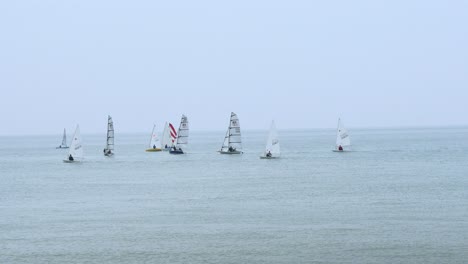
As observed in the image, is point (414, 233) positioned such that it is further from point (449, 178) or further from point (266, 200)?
point (449, 178)

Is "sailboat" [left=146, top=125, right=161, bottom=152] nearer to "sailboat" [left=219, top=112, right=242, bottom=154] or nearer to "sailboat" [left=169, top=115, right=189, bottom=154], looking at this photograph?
"sailboat" [left=169, top=115, right=189, bottom=154]

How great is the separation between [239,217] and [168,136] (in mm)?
99952

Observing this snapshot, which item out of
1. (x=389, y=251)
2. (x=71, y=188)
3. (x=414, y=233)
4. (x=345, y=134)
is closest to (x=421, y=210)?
(x=414, y=233)

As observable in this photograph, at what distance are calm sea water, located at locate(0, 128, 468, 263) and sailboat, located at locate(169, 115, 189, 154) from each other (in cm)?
3310

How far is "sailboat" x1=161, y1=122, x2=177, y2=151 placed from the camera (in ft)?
465

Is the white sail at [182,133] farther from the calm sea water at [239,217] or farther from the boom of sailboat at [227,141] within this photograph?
the calm sea water at [239,217]

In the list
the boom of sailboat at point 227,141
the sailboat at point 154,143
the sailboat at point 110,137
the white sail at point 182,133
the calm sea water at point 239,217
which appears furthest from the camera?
the sailboat at point 154,143

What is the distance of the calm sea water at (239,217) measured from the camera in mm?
38156

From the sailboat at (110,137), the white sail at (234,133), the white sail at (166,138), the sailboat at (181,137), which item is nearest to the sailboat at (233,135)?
the white sail at (234,133)

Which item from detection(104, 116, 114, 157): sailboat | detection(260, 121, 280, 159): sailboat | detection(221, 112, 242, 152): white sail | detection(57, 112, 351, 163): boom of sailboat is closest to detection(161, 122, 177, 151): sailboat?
detection(57, 112, 351, 163): boom of sailboat

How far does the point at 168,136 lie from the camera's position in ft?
490

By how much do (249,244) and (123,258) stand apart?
686 centimetres

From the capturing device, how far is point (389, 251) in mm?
37844

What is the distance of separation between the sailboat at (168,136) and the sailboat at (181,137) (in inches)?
89.0
